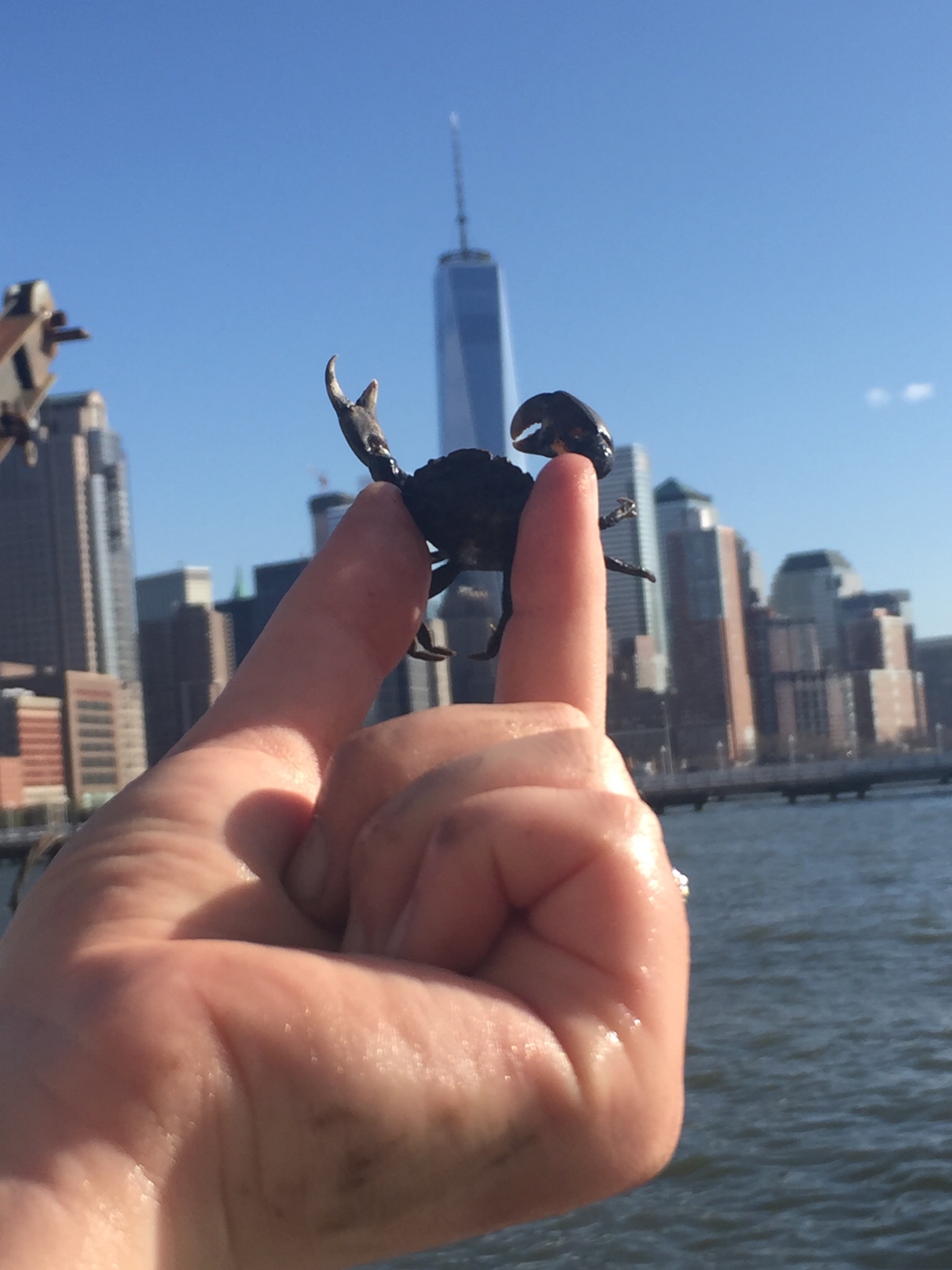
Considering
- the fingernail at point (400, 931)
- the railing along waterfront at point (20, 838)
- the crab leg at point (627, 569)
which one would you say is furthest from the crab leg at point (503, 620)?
the railing along waterfront at point (20, 838)

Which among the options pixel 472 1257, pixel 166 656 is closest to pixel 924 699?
pixel 166 656

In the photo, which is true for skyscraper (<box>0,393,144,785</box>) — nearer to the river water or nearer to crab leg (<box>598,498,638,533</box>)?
the river water

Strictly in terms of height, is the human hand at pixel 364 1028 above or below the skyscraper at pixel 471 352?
below

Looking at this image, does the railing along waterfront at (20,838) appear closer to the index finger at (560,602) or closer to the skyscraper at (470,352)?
the index finger at (560,602)

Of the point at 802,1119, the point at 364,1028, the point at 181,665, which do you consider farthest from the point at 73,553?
the point at 364,1028

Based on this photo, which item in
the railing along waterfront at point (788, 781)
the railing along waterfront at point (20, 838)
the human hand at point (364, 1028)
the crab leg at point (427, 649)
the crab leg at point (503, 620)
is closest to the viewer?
the human hand at point (364, 1028)

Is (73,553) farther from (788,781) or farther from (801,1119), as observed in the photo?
(801,1119)

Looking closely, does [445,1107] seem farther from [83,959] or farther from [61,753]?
[61,753]
